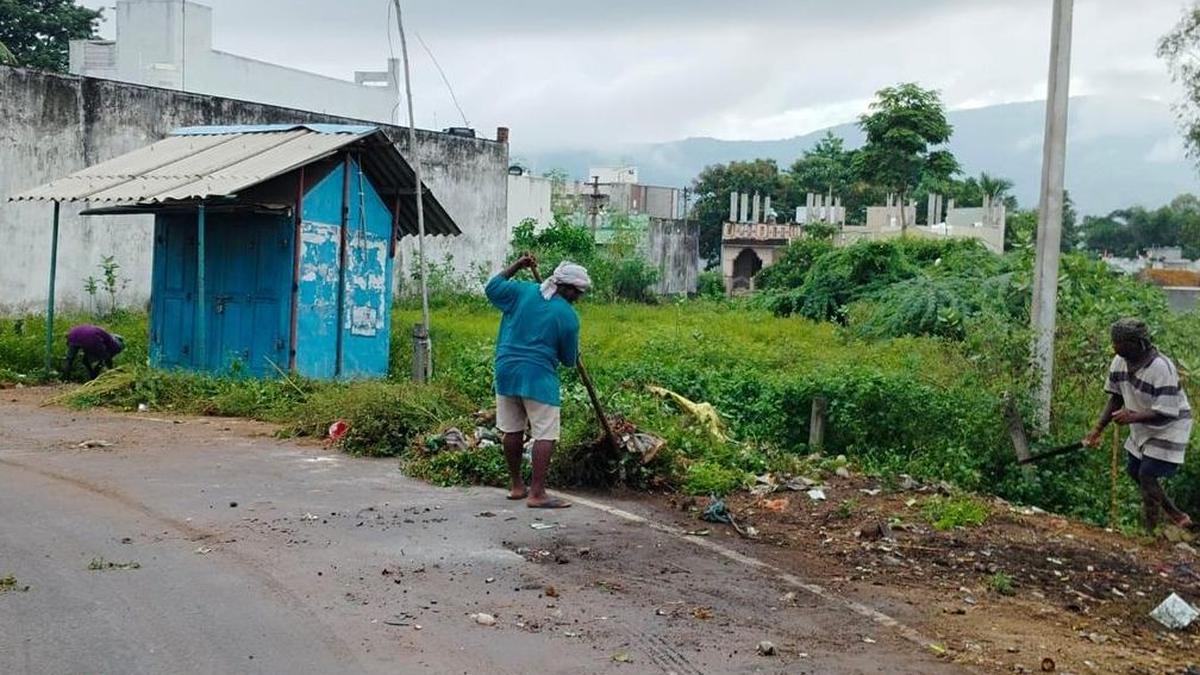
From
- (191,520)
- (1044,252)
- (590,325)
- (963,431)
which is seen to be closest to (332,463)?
(191,520)

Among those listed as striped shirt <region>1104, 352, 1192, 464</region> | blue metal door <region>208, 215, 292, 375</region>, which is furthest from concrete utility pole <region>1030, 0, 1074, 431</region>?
blue metal door <region>208, 215, 292, 375</region>

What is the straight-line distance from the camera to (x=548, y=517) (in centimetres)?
839

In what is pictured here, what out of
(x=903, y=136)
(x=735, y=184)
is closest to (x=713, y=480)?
(x=903, y=136)

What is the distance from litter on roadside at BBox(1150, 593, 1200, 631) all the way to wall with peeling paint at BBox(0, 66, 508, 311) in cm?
1870

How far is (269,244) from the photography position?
48.9 feet

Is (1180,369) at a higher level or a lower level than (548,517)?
higher

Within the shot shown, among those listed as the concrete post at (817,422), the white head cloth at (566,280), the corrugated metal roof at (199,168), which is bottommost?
the concrete post at (817,422)

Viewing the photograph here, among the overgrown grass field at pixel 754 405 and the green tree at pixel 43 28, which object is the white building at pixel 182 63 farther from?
the overgrown grass field at pixel 754 405

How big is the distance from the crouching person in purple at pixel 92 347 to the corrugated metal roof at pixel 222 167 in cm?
161

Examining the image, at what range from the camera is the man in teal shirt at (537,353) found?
8.66 m

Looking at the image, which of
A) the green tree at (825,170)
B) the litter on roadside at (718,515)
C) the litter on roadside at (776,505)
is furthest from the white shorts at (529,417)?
the green tree at (825,170)

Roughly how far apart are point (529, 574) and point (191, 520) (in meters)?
2.49

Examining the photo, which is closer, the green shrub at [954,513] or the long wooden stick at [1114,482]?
the green shrub at [954,513]

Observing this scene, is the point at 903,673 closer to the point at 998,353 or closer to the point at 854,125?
the point at 998,353
